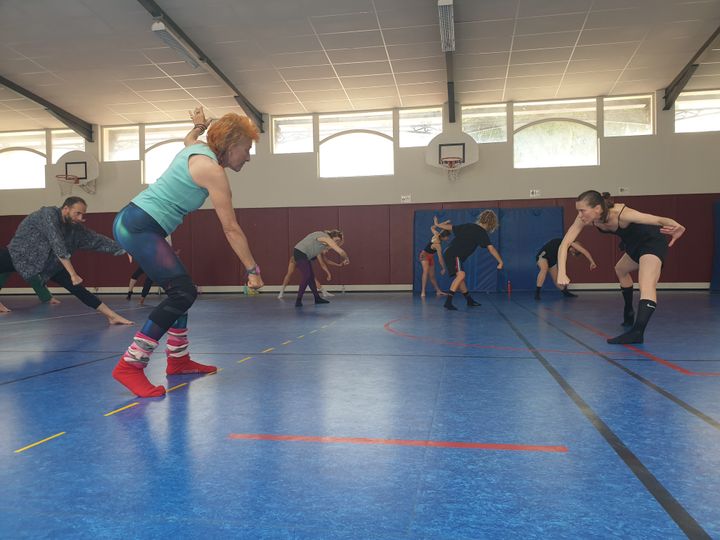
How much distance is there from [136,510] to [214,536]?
33cm

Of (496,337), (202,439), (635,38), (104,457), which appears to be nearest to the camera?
(104,457)

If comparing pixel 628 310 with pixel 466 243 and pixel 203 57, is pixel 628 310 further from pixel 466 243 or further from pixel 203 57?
pixel 203 57

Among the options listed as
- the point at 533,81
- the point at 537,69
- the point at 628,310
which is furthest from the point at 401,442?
the point at 533,81

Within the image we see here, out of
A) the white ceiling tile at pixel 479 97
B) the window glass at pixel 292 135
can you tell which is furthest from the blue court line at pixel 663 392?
the window glass at pixel 292 135

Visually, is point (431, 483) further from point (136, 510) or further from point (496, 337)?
point (496, 337)

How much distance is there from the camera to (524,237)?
13984 millimetres

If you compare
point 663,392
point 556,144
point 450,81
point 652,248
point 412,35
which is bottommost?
point 663,392

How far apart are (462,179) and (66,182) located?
12.2 metres

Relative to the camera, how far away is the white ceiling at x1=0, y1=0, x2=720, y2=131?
1051 centimetres

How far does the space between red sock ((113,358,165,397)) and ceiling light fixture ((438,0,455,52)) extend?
29.5 feet

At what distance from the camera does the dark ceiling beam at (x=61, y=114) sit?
13625mm

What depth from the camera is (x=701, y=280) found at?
1414 cm

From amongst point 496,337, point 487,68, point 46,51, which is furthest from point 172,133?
point 496,337

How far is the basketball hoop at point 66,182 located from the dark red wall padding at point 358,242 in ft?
3.62
